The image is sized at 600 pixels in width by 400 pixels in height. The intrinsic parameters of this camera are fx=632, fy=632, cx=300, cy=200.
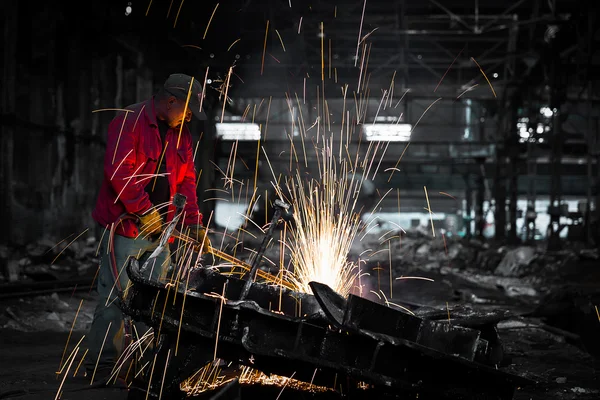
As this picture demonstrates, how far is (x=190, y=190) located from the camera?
4074mm

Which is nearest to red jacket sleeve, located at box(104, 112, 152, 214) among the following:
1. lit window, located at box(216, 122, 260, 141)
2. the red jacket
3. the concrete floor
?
the red jacket

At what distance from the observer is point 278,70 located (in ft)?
41.9

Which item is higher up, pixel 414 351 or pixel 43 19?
pixel 43 19

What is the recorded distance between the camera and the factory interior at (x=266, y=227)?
2855mm

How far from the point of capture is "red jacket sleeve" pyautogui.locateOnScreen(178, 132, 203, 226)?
155 inches

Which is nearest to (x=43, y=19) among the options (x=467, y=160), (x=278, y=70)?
(x=278, y=70)

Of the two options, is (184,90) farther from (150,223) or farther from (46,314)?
(46,314)

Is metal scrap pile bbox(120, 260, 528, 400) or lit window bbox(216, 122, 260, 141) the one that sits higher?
lit window bbox(216, 122, 260, 141)

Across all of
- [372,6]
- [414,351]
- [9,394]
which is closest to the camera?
[414,351]

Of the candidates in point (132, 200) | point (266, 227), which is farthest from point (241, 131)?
point (132, 200)

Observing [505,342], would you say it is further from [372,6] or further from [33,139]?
[372,6]

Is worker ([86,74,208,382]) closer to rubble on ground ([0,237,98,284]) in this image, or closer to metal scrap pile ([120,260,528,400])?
metal scrap pile ([120,260,528,400])

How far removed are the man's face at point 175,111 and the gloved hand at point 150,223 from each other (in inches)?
21.0

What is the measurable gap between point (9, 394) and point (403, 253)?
12107 mm
